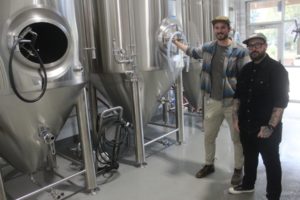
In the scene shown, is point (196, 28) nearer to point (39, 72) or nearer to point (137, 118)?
point (137, 118)

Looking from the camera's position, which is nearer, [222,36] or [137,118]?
[222,36]

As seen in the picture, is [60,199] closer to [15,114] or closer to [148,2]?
[15,114]

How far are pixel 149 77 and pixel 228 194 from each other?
1.25 metres

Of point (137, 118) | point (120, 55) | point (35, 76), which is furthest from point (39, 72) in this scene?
point (137, 118)

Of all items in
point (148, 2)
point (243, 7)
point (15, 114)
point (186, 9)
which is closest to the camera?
point (15, 114)

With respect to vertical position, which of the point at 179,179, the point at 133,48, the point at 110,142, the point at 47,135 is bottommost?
the point at 179,179

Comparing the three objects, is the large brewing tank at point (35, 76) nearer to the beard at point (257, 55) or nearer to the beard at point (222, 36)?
the beard at point (222, 36)

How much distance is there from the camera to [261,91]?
1.73 metres

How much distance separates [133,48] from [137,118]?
0.67 meters

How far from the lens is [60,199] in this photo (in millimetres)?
2213

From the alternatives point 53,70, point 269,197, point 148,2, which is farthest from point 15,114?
point 269,197

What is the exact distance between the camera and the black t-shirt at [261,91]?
166 centimetres

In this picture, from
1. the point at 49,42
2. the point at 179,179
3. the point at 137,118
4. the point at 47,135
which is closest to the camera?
the point at 47,135

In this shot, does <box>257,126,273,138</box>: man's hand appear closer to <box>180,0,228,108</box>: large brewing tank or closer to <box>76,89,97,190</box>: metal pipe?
<box>76,89,97,190</box>: metal pipe
